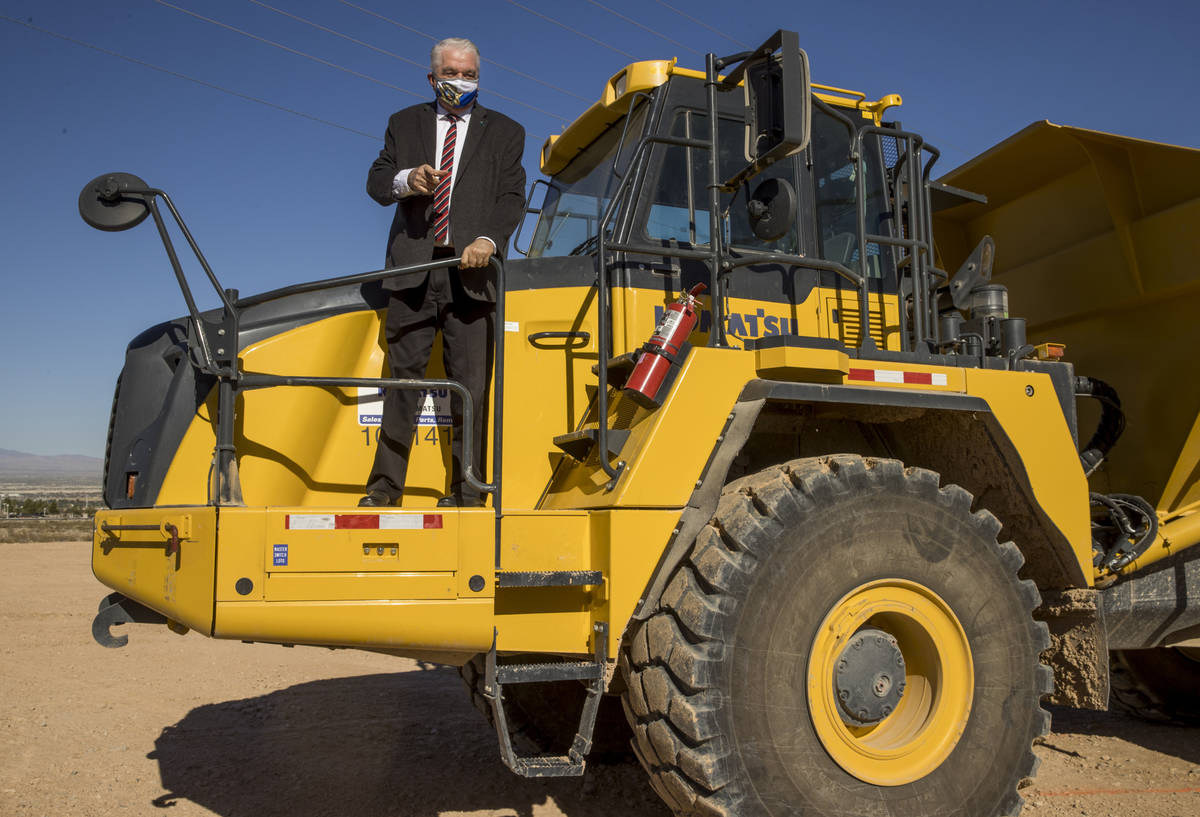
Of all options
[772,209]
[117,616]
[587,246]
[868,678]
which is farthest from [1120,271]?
[117,616]

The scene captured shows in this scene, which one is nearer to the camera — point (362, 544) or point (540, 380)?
point (362, 544)

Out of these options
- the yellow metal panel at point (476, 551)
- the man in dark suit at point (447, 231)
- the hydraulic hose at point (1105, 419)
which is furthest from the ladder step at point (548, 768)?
the hydraulic hose at point (1105, 419)

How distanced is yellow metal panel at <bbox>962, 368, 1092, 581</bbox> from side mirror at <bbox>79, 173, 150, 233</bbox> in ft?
10.7

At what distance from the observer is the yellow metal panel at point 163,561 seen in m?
3.06

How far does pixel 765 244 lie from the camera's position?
4168mm

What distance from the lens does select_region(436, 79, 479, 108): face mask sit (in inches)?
155

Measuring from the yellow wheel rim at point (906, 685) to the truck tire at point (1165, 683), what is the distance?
309cm

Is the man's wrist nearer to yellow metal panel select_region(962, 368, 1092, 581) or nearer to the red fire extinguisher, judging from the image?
the red fire extinguisher

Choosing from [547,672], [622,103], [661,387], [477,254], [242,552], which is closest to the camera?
[242,552]

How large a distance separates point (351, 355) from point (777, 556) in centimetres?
195

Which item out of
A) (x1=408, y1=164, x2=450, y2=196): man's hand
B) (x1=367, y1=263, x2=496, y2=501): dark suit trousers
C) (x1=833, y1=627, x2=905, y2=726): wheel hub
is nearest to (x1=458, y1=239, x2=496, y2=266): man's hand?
(x1=367, y1=263, x2=496, y2=501): dark suit trousers

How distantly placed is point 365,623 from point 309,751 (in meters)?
2.79

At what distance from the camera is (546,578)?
127 inches

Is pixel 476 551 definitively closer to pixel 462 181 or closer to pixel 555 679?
pixel 555 679
